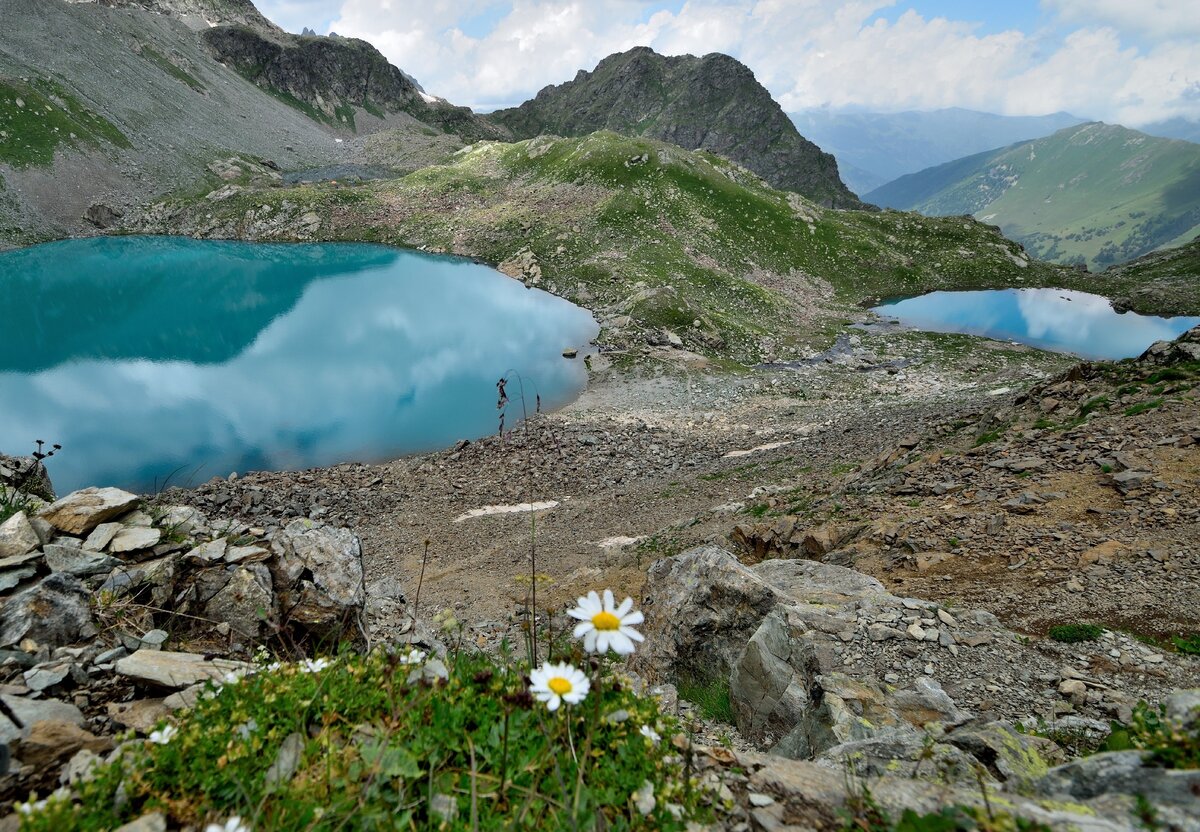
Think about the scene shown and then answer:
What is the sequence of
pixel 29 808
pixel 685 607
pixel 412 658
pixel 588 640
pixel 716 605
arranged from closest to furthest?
pixel 29 808
pixel 588 640
pixel 412 658
pixel 716 605
pixel 685 607

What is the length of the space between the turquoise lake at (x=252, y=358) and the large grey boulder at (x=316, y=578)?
Result: 2180 cm

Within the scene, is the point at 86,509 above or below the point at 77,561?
above

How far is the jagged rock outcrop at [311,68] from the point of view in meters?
169

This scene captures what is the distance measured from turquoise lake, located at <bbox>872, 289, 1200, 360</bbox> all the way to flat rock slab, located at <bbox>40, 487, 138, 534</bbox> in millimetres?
68033

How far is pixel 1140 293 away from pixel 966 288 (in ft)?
77.2

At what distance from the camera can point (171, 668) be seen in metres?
4.65

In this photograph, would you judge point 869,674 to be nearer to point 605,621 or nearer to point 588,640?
point 605,621

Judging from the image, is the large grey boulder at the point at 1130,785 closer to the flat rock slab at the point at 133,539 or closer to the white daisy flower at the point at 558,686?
the white daisy flower at the point at 558,686

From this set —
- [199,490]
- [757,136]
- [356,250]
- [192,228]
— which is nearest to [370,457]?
[199,490]

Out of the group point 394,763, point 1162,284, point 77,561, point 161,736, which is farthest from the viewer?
point 1162,284

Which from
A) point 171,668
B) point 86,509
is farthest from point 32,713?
point 86,509

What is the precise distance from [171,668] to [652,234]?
6828 cm

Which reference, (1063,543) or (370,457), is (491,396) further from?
(1063,543)

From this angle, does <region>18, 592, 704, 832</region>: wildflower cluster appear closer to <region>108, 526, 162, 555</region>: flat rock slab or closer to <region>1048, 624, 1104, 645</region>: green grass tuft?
<region>108, 526, 162, 555</region>: flat rock slab
